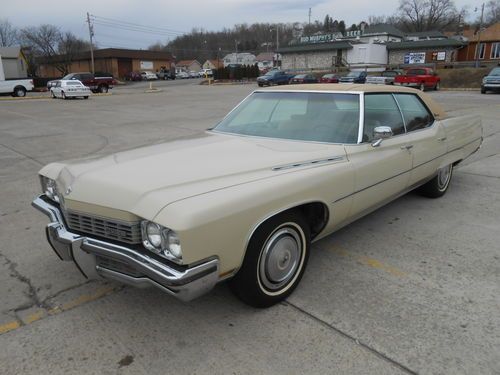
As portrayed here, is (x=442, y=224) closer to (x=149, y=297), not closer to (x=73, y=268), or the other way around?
(x=149, y=297)

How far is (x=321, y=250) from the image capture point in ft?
12.7

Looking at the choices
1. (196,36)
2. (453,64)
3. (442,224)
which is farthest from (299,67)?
(196,36)

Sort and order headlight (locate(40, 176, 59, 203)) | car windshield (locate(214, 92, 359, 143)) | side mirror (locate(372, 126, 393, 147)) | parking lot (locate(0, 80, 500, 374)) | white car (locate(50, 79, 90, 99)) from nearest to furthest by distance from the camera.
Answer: parking lot (locate(0, 80, 500, 374)) → headlight (locate(40, 176, 59, 203)) → side mirror (locate(372, 126, 393, 147)) → car windshield (locate(214, 92, 359, 143)) → white car (locate(50, 79, 90, 99))

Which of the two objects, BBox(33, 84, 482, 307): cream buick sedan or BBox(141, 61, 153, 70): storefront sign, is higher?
BBox(141, 61, 153, 70): storefront sign

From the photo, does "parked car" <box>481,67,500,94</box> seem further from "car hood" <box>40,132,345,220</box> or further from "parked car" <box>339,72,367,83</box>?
"car hood" <box>40,132,345,220</box>

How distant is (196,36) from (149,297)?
136611 millimetres

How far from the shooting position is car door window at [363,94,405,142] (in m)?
3.75

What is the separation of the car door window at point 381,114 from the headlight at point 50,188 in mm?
2636

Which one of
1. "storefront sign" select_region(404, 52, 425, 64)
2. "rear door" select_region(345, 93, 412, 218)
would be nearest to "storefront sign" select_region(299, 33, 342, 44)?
"storefront sign" select_region(404, 52, 425, 64)

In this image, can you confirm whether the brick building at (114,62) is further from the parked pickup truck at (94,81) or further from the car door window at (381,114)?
the car door window at (381,114)

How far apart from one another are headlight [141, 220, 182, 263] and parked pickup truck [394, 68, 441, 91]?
31.0 m

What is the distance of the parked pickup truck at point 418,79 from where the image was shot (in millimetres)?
30250

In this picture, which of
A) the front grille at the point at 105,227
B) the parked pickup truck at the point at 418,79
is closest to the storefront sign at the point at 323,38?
the parked pickup truck at the point at 418,79

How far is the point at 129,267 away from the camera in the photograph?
8.00 feet
